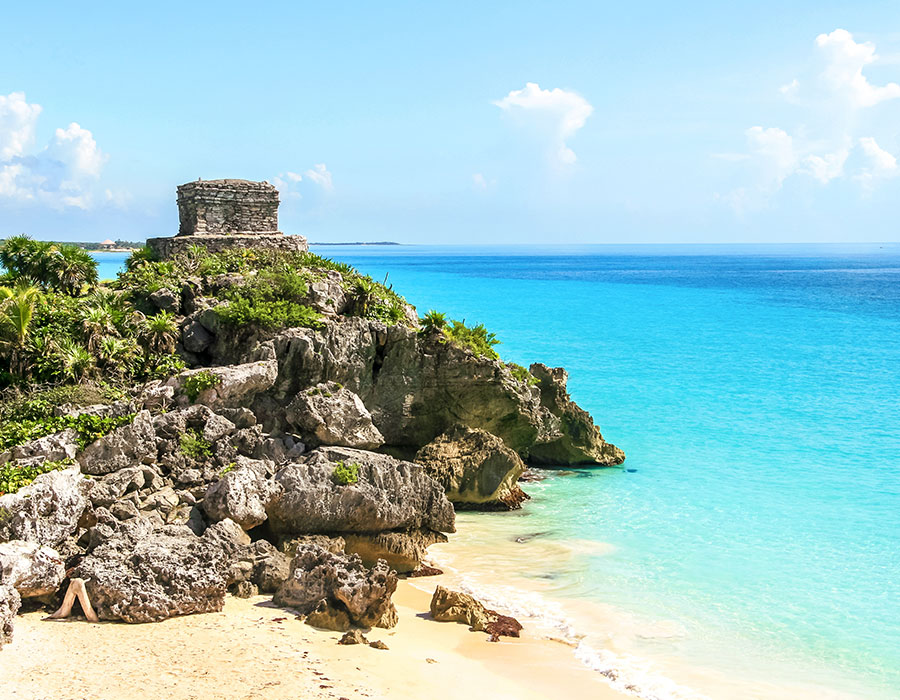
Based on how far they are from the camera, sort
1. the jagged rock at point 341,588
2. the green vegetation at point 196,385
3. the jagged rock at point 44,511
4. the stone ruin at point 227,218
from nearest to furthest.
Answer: the jagged rock at point 341,588 < the jagged rock at point 44,511 < the green vegetation at point 196,385 < the stone ruin at point 227,218

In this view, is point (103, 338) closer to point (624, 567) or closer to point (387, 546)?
point (387, 546)

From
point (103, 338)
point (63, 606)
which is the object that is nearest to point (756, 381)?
point (103, 338)

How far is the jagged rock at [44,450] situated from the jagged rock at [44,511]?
95cm

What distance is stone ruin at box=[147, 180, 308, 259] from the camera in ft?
75.4

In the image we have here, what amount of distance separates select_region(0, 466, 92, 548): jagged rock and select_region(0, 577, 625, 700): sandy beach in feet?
3.99

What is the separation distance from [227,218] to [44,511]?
540 inches

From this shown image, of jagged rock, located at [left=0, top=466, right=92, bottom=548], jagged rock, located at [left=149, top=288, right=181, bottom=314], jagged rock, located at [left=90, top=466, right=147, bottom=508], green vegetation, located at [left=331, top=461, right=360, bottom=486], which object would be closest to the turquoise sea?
green vegetation, located at [left=331, top=461, right=360, bottom=486]

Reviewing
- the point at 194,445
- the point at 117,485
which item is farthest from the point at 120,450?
the point at 194,445

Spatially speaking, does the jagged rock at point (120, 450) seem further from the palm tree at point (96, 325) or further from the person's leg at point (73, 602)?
the palm tree at point (96, 325)

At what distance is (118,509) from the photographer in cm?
1248

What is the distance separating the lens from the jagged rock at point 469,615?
1146 centimetres

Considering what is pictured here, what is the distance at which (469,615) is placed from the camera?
1166 centimetres

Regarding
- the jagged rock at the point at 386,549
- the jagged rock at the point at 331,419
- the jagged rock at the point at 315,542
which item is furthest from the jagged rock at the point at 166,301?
the jagged rock at the point at 386,549

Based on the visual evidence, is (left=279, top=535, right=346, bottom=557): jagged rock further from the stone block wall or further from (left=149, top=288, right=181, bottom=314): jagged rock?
the stone block wall
